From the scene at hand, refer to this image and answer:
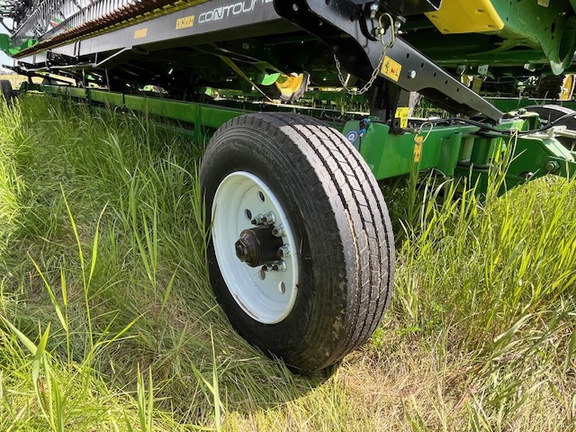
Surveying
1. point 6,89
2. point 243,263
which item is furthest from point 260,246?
point 6,89

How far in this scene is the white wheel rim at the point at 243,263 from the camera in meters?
1.52

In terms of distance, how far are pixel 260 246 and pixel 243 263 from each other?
295 millimetres

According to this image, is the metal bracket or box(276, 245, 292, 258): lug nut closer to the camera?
the metal bracket

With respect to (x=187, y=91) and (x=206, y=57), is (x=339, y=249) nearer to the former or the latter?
(x=206, y=57)

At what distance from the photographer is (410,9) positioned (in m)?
1.41

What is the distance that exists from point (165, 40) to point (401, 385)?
1.99m

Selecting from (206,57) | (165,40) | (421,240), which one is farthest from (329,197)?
(206,57)

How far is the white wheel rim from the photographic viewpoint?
59.9 inches

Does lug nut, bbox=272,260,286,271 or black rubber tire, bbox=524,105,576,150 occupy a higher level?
black rubber tire, bbox=524,105,576,150

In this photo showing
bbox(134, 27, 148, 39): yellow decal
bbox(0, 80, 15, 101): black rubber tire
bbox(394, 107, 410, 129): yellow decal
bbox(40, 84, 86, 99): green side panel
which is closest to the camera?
bbox(394, 107, 410, 129): yellow decal

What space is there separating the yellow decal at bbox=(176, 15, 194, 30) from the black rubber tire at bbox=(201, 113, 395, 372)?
78 centimetres

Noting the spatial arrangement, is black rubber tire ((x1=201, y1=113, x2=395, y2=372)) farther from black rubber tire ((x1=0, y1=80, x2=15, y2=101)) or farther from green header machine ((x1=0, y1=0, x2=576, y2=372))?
black rubber tire ((x1=0, y1=80, x2=15, y2=101))

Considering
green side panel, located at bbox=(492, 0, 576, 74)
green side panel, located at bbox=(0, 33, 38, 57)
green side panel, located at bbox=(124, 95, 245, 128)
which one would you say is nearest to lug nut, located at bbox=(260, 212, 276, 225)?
green side panel, located at bbox=(124, 95, 245, 128)

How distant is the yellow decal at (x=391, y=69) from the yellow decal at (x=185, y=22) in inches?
39.0
